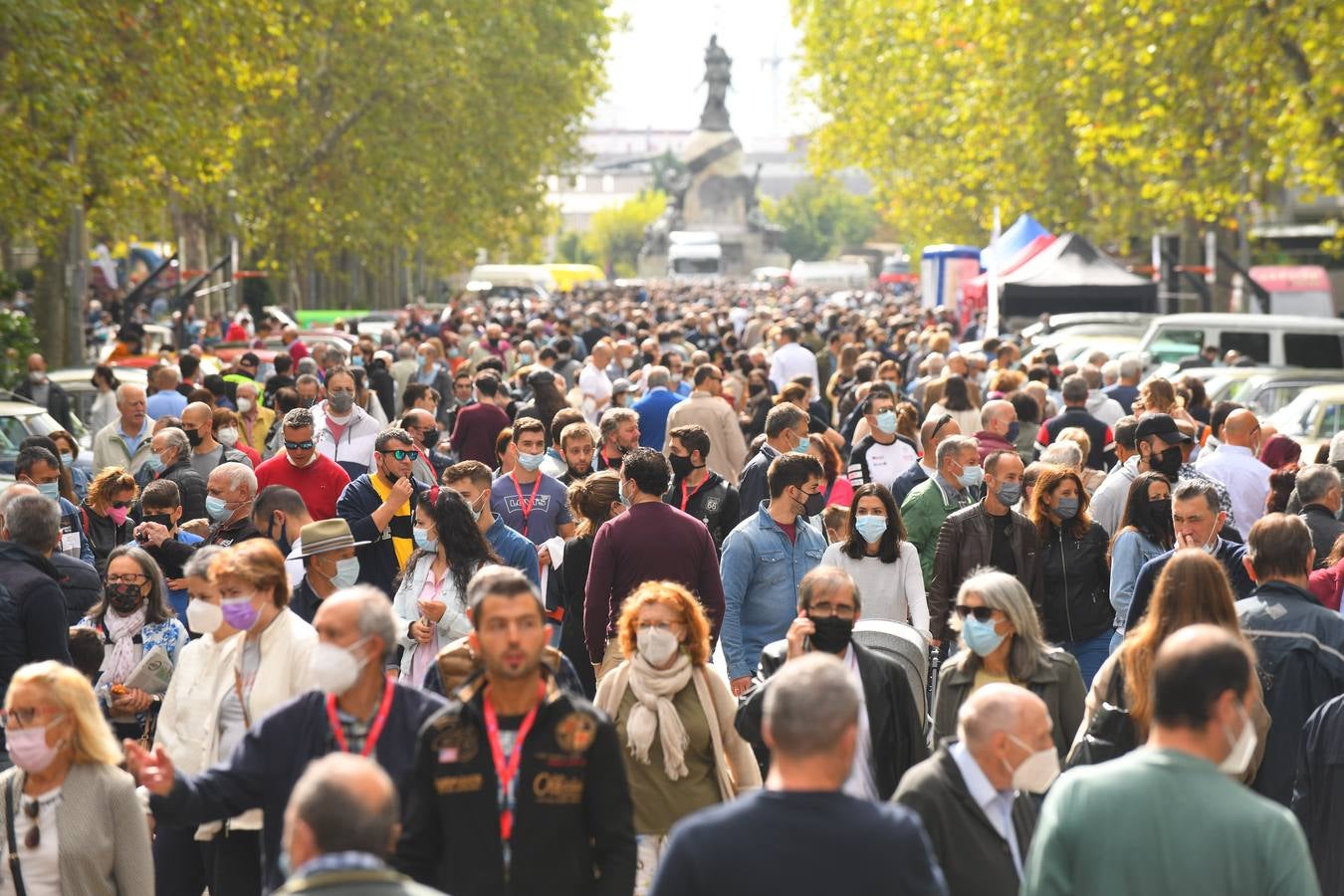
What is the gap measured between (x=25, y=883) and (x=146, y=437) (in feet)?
27.9

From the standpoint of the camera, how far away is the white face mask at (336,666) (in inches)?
215

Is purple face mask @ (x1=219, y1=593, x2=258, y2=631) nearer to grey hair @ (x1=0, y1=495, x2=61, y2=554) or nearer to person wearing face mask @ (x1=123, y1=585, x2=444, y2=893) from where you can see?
person wearing face mask @ (x1=123, y1=585, x2=444, y2=893)

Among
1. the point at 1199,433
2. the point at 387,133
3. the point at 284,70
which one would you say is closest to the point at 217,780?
the point at 1199,433

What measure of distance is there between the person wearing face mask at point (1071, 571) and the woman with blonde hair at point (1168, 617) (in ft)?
8.96

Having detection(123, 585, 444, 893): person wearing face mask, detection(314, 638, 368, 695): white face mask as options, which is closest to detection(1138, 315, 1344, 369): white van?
detection(123, 585, 444, 893): person wearing face mask

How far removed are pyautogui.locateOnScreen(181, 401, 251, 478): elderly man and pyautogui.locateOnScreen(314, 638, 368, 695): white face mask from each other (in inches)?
283

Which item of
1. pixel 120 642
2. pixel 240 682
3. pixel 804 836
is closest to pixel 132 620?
pixel 120 642

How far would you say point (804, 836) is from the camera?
170 inches

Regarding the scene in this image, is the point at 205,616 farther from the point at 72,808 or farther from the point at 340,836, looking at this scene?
the point at 340,836

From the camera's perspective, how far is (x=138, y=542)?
9.65 meters

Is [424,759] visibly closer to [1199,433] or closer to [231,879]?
[231,879]

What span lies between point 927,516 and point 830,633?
13.1 feet

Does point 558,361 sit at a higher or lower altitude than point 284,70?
lower

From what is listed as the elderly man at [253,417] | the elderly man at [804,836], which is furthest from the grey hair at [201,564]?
the elderly man at [253,417]
